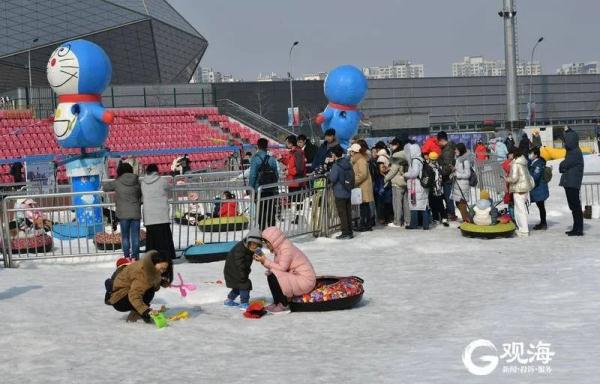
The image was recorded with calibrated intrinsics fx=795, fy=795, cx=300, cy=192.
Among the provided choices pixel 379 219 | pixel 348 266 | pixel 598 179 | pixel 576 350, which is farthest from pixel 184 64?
pixel 576 350

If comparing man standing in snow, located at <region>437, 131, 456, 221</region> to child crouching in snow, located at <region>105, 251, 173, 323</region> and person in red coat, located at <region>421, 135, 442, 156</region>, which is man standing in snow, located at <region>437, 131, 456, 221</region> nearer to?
person in red coat, located at <region>421, 135, 442, 156</region>

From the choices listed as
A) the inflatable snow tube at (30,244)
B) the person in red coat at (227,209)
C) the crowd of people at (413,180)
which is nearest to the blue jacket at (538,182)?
the crowd of people at (413,180)

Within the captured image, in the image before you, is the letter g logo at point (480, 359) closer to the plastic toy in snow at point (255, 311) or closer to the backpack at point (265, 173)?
the plastic toy in snow at point (255, 311)

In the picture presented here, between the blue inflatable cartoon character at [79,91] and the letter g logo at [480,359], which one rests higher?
the blue inflatable cartoon character at [79,91]

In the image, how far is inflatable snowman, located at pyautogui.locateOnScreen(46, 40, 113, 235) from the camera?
1605 centimetres

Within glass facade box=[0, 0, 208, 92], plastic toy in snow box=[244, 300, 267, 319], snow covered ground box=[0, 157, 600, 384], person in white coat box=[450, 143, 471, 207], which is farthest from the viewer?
glass facade box=[0, 0, 208, 92]

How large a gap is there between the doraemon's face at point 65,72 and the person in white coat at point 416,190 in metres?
6.84

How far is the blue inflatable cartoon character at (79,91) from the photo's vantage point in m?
16.0

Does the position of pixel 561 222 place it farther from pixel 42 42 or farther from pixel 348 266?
pixel 42 42

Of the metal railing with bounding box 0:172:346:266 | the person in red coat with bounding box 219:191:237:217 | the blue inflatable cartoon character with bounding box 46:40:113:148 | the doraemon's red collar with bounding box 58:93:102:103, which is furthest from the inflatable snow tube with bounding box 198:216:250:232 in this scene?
the doraemon's red collar with bounding box 58:93:102:103

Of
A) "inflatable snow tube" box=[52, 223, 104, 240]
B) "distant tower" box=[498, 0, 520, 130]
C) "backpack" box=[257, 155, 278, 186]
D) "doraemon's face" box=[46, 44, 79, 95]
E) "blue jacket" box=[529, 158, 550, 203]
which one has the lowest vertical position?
"inflatable snow tube" box=[52, 223, 104, 240]

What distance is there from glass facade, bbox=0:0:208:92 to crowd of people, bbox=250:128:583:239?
39.4 m

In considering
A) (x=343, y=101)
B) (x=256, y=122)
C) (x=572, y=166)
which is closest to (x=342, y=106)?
(x=343, y=101)

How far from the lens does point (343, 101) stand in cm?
2023
